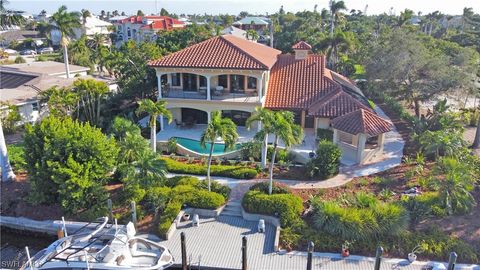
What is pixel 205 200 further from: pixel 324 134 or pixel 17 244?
pixel 324 134

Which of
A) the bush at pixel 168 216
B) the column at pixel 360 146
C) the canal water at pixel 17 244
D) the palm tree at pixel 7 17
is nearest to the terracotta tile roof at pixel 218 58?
the column at pixel 360 146

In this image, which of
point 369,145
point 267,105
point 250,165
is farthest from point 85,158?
point 369,145

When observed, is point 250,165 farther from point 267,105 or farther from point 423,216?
point 423,216

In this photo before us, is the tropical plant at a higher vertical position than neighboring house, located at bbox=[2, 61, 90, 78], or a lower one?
lower

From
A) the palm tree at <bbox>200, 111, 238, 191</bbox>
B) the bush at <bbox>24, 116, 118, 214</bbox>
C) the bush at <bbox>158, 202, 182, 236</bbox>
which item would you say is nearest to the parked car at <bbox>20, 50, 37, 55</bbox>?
the bush at <bbox>24, 116, 118, 214</bbox>

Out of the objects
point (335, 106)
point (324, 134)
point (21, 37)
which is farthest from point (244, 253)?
point (21, 37)

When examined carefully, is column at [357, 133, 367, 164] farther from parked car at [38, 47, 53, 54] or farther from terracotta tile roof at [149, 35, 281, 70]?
parked car at [38, 47, 53, 54]
